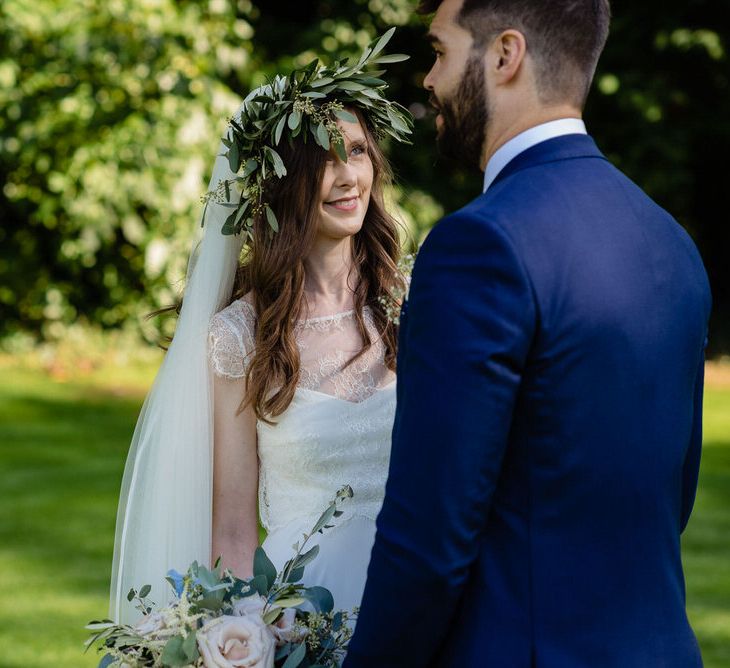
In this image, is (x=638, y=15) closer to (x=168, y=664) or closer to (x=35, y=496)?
(x=35, y=496)

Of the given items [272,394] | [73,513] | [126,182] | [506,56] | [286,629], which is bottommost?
[73,513]

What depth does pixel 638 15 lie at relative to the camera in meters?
12.5

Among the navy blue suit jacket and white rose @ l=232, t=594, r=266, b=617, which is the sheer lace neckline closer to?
white rose @ l=232, t=594, r=266, b=617

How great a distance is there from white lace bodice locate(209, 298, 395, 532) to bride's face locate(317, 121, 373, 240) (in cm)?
34

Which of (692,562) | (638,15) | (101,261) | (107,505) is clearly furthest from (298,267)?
(638,15)

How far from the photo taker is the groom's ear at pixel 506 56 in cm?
187

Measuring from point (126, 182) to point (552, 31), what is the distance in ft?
29.7

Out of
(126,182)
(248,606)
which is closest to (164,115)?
(126,182)

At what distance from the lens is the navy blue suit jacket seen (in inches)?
68.8

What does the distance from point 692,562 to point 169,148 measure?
5.74 m

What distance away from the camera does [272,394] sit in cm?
303

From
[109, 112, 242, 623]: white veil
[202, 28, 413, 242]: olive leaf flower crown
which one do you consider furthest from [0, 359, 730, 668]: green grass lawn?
[202, 28, 413, 242]: olive leaf flower crown

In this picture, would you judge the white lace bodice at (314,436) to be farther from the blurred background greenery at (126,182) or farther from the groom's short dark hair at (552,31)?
the blurred background greenery at (126,182)

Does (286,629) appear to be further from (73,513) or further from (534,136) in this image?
(73,513)
